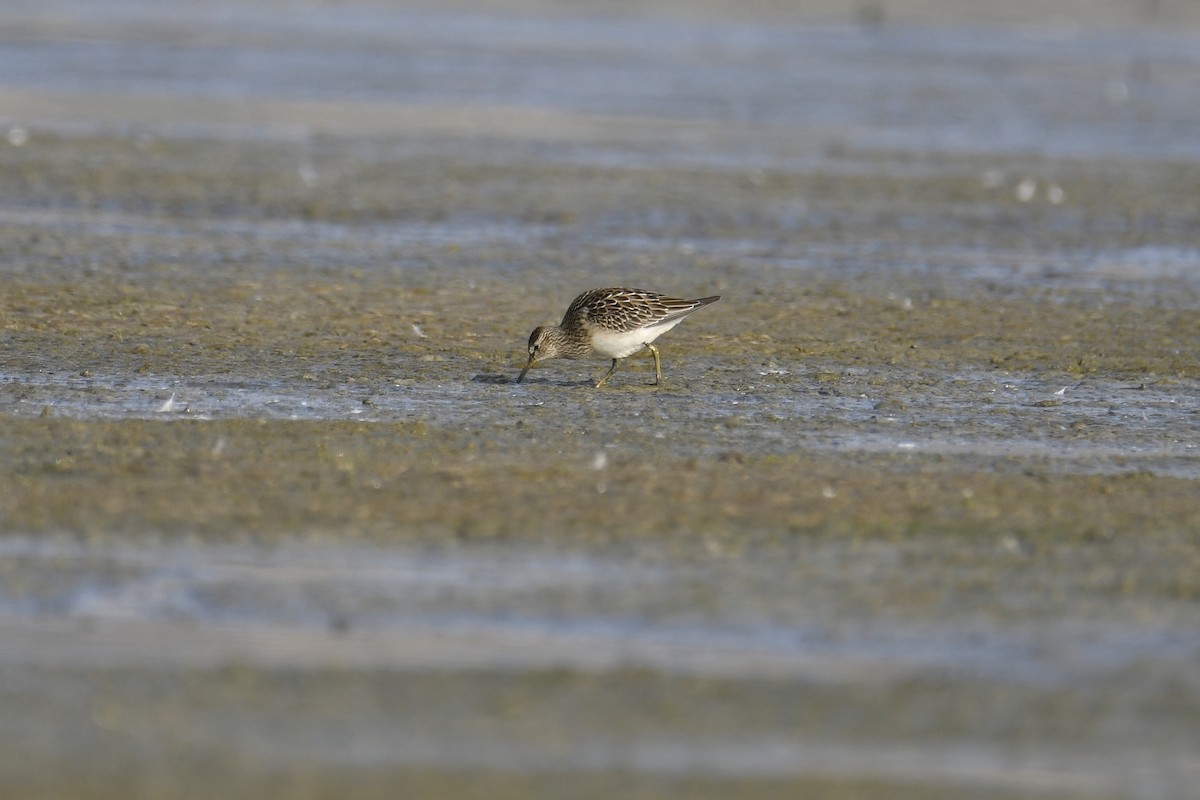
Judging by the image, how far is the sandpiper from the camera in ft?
37.5

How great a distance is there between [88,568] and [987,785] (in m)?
3.47

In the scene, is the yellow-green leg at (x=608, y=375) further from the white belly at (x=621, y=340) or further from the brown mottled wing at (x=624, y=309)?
the brown mottled wing at (x=624, y=309)

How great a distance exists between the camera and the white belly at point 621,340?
37.5 ft

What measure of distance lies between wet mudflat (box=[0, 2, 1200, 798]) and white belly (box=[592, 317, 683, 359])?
0.23 meters

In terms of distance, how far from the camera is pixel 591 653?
6.57 metres

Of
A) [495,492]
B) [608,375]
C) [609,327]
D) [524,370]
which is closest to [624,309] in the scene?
A: [609,327]

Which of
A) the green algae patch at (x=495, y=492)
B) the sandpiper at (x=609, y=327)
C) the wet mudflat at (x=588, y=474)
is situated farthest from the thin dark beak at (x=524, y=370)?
the green algae patch at (x=495, y=492)

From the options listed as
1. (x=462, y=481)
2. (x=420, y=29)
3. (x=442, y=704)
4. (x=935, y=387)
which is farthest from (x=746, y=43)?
(x=442, y=704)

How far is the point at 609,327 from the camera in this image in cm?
1141

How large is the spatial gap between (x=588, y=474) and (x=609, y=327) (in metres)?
2.58

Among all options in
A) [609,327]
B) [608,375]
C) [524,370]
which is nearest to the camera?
[609,327]

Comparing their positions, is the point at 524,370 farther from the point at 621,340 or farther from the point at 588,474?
the point at 588,474

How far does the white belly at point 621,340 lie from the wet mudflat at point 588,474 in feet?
0.75

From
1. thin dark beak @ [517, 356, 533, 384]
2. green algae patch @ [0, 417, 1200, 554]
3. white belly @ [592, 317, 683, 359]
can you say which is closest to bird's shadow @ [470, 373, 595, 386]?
thin dark beak @ [517, 356, 533, 384]
